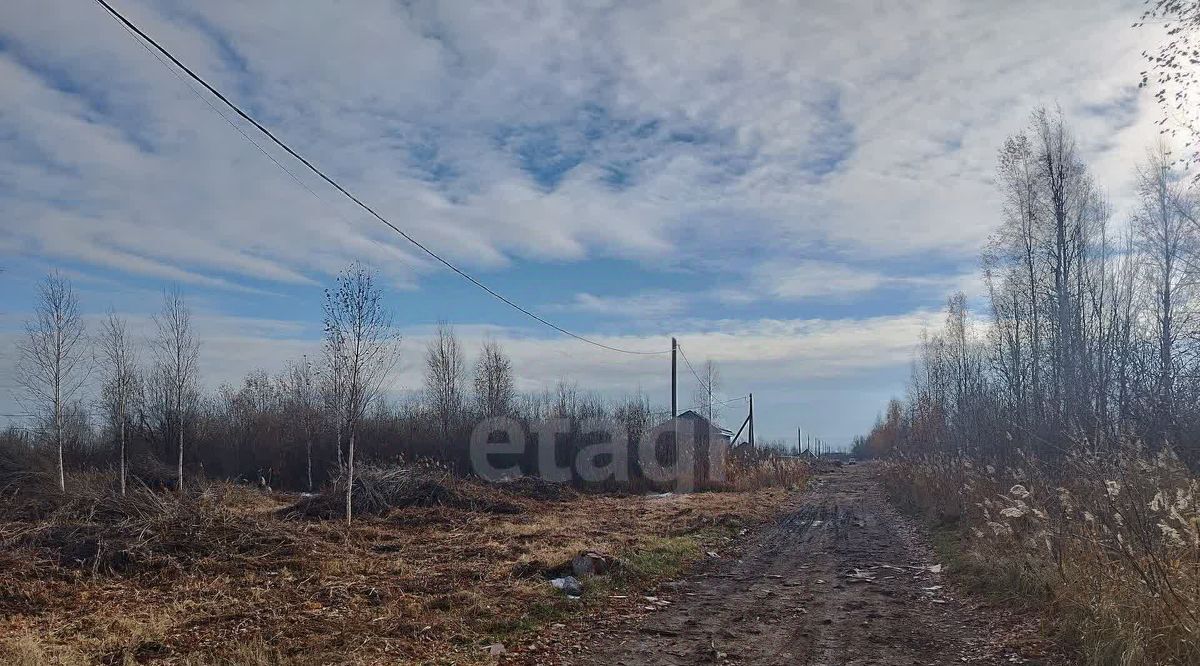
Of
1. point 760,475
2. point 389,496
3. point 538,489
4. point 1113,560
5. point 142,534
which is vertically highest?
point 1113,560

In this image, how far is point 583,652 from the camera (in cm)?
706

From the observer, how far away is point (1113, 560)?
6945 millimetres

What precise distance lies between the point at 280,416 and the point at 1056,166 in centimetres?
3369

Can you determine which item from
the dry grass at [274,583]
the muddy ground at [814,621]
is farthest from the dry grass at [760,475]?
the muddy ground at [814,621]

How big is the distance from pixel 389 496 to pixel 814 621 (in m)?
13.8

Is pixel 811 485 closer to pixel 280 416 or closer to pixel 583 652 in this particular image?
pixel 280 416

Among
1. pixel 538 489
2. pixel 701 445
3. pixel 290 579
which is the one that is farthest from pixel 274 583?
pixel 701 445

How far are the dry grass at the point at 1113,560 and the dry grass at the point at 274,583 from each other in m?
4.58

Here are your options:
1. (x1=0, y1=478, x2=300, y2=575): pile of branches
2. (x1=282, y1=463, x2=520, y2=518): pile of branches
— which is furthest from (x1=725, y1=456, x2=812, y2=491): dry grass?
(x1=0, y1=478, x2=300, y2=575): pile of branches

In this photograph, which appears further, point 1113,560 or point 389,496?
point 389,496

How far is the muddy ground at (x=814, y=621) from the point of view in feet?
22.3

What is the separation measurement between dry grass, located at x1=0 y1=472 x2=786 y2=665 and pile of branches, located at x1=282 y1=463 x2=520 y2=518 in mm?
2452

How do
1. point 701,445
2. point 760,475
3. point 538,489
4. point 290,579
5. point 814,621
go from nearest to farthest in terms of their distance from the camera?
1. point 814,621
2. point 290,579
3. point 538,489
4. point 701,445
5. point 760,475

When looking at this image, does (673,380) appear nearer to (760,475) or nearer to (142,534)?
(760,475)
